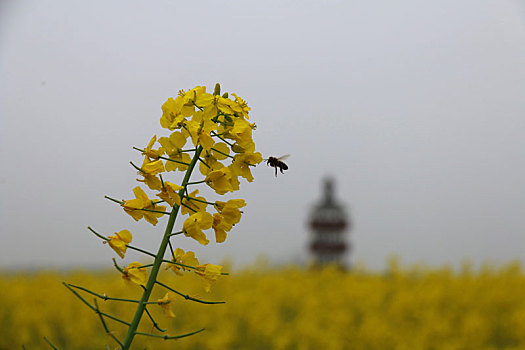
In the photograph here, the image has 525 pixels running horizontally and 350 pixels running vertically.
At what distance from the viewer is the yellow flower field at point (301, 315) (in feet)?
10.7

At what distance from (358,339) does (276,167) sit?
8.01ft

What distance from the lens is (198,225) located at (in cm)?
86

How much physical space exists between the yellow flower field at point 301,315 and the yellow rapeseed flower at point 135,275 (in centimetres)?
199

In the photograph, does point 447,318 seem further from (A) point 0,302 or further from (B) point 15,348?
(A) point 0,302

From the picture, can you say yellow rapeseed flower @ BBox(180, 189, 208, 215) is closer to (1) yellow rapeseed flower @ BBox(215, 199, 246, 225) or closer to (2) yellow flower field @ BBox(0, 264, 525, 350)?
(1) yellow rapeseed flower @ BBox(215, 199, 246, 225)

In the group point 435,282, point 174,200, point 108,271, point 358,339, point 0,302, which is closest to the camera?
point 174,200

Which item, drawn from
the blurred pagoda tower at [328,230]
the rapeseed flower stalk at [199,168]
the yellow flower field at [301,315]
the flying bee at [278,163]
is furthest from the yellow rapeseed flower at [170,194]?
the blurred pagoda tower at [328,230]

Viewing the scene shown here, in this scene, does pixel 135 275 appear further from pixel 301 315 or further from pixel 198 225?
pixel 301 315

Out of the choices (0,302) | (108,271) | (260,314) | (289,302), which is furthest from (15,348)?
(108,271)

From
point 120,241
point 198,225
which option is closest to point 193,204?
point 198,225

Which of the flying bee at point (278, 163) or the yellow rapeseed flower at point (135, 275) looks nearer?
the yellow rapeseed flower at point (135, 275)

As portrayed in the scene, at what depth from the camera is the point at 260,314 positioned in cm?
359

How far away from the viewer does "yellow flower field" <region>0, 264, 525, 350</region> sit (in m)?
3.27

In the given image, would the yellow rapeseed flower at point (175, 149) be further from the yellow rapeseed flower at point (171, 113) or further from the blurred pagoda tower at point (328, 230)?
the blurred pagoda tower at point (328, 230)
